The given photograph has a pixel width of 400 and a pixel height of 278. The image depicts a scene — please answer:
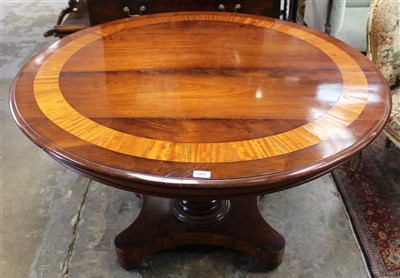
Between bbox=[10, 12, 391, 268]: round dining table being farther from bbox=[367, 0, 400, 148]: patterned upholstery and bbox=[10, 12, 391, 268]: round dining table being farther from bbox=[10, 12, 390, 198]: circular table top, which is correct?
bbox=[367, 0, 400, 148]: patterned upholstery

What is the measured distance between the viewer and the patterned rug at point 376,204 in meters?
1.08

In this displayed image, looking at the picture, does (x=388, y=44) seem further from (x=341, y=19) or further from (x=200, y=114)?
(x=200, y=114)

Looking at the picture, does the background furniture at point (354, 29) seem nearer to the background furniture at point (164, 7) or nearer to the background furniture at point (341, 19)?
the background furniture at point (341, 19)

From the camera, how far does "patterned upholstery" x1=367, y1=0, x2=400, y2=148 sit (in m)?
1.09

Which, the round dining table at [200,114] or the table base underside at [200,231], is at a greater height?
the round dining table at [200,114]

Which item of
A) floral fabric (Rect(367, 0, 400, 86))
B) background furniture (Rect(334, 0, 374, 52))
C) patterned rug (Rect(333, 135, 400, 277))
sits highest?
floral fabric (Rect(367, 0, 400, 86))

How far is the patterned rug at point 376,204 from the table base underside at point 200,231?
28cm

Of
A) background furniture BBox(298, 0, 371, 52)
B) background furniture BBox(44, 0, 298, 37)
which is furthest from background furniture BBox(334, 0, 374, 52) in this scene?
background furniture BBox(44, 0, 298, 37)

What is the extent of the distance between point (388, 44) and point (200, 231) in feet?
2.50

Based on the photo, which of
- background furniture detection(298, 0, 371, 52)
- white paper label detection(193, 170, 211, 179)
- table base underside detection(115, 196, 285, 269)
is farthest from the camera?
background furniture detection(298, 0, 371, 52)

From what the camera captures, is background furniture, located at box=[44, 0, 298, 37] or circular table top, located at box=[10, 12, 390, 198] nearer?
circular table top, located at box=[10, 12, 390, 198]

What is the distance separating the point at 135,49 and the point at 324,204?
762 millimetres

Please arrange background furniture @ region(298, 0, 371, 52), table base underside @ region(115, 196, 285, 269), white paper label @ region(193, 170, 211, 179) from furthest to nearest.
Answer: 1. background furniture @ region(298, 0, 371, 52)
2. table base underside @ region(115, 196, 285, 269)
3. white paper label @ region(193, 170, 211, 179)

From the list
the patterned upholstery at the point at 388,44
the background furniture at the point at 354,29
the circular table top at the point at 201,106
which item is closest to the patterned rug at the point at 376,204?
the patterned upholstery at the point at 388,44
